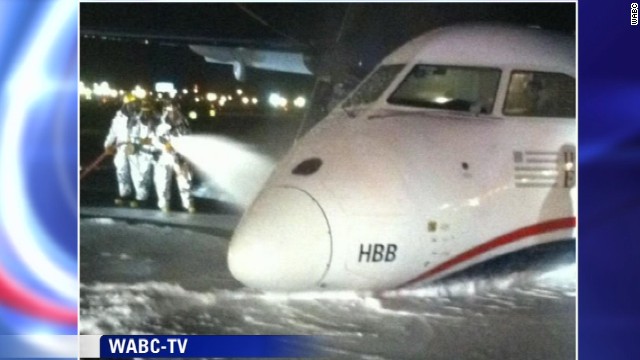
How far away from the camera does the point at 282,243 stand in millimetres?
2109

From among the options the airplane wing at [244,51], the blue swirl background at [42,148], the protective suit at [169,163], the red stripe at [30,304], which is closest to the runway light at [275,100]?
the airplane wing at [244,51]

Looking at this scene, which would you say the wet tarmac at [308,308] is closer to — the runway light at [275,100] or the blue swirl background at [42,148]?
the blue swirl background at [42,148]

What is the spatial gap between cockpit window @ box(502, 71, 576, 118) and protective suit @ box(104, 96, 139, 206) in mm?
754

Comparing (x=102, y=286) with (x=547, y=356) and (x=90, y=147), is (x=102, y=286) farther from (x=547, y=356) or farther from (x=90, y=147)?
(x=547, y=356)

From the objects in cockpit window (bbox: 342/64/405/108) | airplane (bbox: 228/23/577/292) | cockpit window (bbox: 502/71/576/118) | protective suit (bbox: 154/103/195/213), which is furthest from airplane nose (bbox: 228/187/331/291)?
cockpit window (bbox: 502/71/576/118)

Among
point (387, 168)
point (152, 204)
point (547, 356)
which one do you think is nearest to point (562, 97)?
point (387, 168)

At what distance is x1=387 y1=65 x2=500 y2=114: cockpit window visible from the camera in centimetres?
222

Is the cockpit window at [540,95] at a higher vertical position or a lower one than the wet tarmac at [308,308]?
higher

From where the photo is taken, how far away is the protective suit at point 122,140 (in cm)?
221

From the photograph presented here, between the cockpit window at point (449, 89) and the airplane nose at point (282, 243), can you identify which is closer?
the airplane nose at point (282, 243)

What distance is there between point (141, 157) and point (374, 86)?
1.63ft

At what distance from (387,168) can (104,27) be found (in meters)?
0.63

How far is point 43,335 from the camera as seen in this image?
7.23 ft
